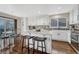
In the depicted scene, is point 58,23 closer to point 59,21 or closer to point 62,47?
point 59,21

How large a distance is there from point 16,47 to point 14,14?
2.17ft

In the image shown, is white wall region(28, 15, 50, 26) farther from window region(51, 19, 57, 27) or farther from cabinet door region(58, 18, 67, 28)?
→ cabinet door region(58, 18, 67, 28)

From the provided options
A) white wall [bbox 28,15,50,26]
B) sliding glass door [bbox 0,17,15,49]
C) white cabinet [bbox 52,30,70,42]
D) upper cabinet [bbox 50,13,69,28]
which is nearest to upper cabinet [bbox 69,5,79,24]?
upper cabinet [bbox 50,13,69,28]

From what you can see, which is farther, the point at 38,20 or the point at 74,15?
the point at 38,20

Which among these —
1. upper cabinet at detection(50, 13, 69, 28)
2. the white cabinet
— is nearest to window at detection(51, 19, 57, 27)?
upper cabinet at detection(50, 13, 69, 28)

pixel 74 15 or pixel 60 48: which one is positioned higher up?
pixel 74 15

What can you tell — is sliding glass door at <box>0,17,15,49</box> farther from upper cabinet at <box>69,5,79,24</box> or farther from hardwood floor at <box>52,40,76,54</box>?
upper cabinet at <box>69,5,79,24</box>

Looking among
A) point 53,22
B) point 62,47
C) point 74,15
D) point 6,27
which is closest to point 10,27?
point 6,27

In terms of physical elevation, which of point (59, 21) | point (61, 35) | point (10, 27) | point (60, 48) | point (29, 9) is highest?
point (29, 9)

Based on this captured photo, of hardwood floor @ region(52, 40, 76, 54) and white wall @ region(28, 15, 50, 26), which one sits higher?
white wall @ region(28, 15, 50, 26)

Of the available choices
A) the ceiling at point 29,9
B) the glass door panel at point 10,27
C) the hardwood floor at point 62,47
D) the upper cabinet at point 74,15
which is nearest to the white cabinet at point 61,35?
the hardwood floor at point 62,47

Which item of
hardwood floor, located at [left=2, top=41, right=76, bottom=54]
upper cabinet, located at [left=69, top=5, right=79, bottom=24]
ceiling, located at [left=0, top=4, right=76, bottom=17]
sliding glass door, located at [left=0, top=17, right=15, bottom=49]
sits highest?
ceiling, located at [left=0, top=4, right=76, bottom=17]
